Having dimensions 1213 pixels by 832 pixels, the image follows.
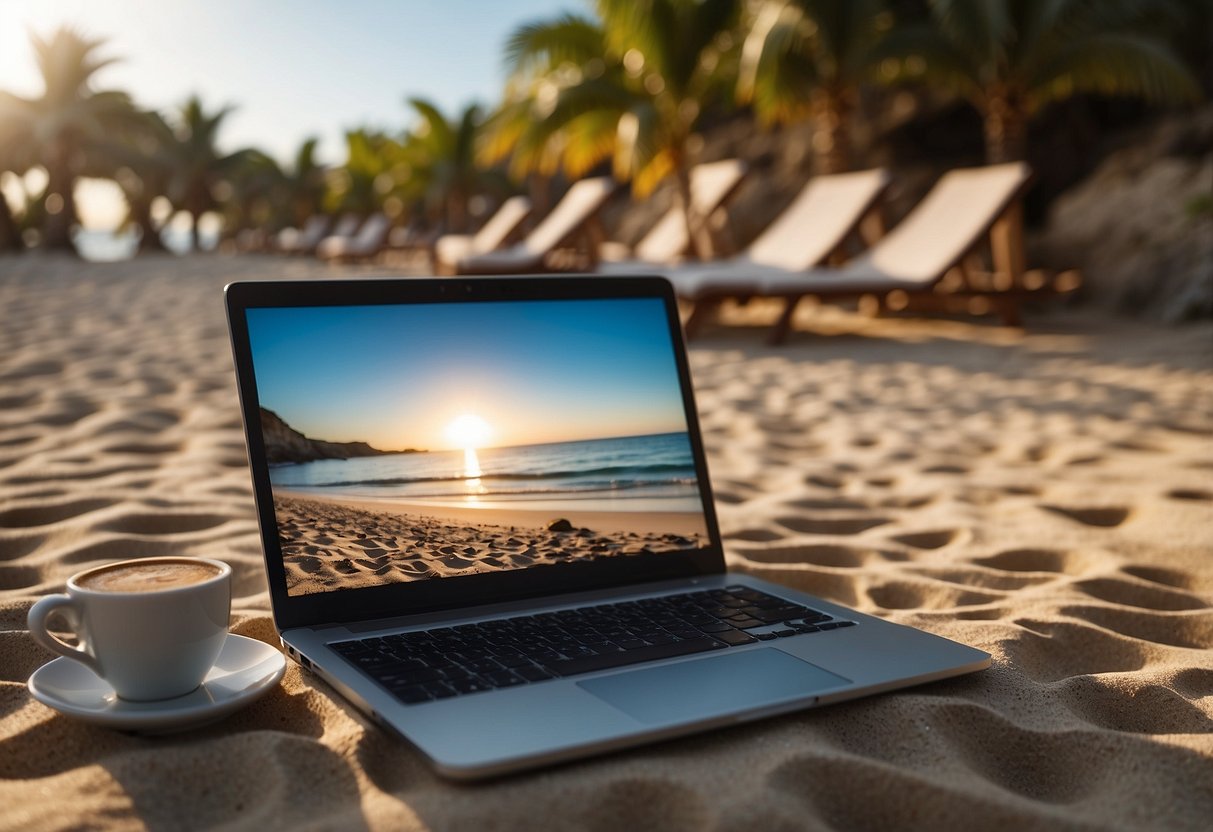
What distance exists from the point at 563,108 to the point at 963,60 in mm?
3904

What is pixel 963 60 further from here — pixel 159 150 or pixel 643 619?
pixel 159 150

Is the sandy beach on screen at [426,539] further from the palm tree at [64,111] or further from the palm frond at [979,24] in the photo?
the palm tree at [64,111]

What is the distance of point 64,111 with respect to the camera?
2286 cm

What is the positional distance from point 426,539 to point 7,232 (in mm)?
25594

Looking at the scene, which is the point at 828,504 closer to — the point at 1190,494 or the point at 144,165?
the point at 1190,494

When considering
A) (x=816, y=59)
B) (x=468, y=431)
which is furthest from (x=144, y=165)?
(x=468, y=431)

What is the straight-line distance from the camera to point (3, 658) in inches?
57.9

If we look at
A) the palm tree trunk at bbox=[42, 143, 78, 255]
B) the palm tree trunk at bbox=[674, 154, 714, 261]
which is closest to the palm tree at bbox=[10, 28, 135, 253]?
the palm tree trunk at bbox=[42, 143, 78, 255]

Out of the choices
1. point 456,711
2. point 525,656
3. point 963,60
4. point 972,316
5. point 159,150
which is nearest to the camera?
point 456,711

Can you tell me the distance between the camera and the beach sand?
1.04m

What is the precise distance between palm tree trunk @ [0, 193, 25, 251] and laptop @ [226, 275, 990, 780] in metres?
25.3

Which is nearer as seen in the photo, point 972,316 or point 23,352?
point 23,352

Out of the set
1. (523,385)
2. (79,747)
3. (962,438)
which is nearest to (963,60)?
(962,438)

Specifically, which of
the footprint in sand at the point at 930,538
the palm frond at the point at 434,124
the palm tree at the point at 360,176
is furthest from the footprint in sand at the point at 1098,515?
the palm tree at the point at 360,176
